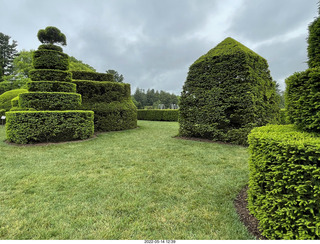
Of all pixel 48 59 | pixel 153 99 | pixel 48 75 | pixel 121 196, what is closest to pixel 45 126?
pixel 48 75

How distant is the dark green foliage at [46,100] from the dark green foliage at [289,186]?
8.12 meters

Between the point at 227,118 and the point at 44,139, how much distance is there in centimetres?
764

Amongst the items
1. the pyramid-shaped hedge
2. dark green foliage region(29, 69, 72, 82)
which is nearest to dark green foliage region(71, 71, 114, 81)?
dark green foliage region(29, 69, 72, 82)

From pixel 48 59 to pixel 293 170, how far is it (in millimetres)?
9905

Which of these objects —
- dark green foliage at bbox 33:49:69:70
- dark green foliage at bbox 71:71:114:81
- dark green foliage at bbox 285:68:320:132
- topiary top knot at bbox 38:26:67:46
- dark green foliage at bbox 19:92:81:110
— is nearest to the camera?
dark green foliage at bbox 285:68:320:132

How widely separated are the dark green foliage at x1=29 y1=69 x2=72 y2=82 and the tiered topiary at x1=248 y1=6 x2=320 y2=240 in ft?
29.5

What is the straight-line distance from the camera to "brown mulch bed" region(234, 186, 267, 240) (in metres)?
1.73

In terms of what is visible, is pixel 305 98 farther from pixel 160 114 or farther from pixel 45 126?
pixel 160 114

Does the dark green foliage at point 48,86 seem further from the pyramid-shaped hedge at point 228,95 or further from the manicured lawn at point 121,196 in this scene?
the pyramid-shaped hedge at point 228,95

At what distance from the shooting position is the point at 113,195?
251 centimetres

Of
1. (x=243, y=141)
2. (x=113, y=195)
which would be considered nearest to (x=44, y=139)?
(x=113, y=195)

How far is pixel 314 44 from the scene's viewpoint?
79.4 inches

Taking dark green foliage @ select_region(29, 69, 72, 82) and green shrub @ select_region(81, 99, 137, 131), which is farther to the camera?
green shrub @ select_region(81, 99, 137, 131)

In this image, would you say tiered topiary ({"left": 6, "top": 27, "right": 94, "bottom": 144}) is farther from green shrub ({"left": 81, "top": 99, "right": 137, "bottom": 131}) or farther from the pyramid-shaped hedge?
the pyramid-shaped hedge
